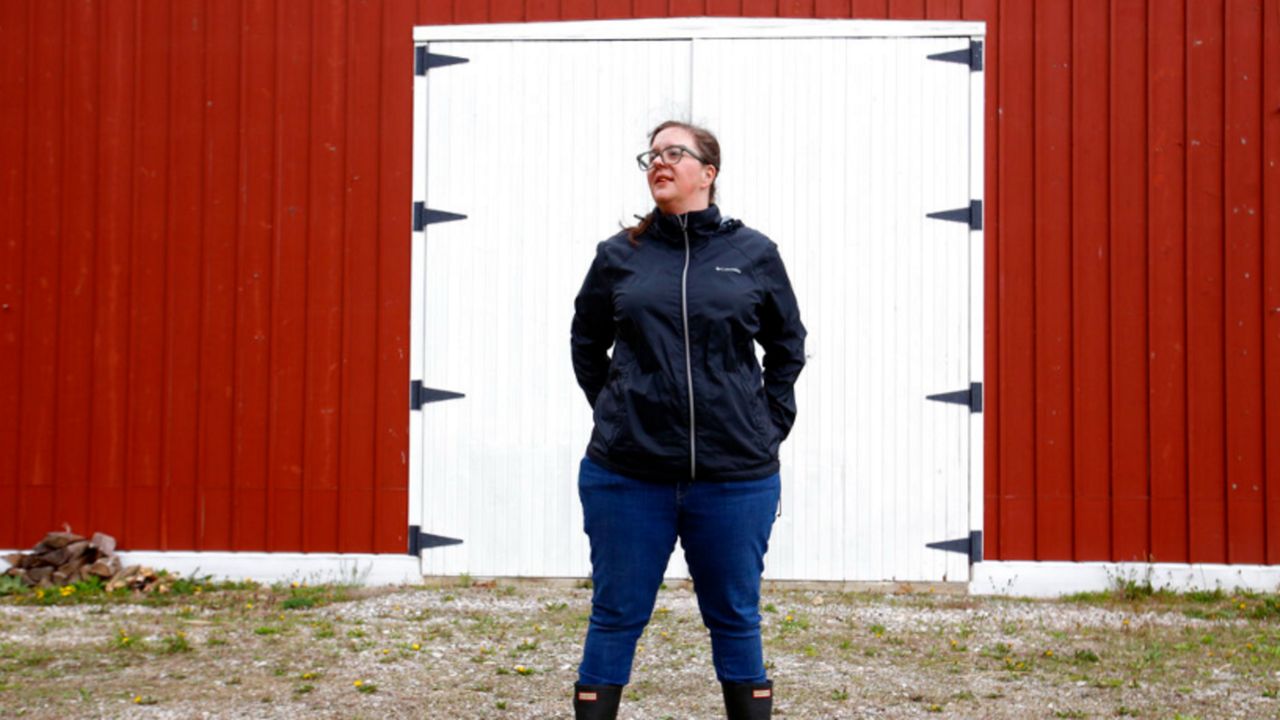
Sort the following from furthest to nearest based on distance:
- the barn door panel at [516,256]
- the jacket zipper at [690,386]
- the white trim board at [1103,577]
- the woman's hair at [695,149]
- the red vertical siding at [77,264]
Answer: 1. the red vertical siding at [77,264]
2. the barn door panel at [516,256]
3. the white trim board at [1103,577]
4. the woman's hair at [695,149]
5. the jacket zipper at [690,386]

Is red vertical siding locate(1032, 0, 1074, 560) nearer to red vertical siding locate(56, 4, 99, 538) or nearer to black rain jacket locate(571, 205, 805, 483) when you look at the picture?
black rain jacket locate(571, 205, 805, 483)

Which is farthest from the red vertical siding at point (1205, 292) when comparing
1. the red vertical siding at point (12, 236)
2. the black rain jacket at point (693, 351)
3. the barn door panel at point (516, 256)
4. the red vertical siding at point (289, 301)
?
the red vertical siding at point (12, 236)

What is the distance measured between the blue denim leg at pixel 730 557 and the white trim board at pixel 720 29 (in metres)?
3.91

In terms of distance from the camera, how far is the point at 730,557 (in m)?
3.33

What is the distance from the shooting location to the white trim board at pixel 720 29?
6750mm

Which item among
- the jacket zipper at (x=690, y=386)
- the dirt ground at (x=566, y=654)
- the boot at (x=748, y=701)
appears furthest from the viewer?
the dirt ground at (x=566, y=654)

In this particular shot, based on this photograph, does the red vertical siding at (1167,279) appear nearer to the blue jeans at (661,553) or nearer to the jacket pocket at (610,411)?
the blue jeans at (661,553)

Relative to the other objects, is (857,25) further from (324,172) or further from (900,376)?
(324,172)

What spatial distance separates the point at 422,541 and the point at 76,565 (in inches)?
69.0

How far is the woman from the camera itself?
129 inches

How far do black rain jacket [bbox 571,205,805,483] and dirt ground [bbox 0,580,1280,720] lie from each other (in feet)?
4.67

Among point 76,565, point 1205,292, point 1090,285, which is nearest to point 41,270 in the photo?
point 76,565

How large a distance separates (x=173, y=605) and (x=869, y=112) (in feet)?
13.9

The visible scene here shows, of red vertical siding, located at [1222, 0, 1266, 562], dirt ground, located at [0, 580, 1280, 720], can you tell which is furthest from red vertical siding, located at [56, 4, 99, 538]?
red vertical siding, located at [1222, 0, 1266, 562]
